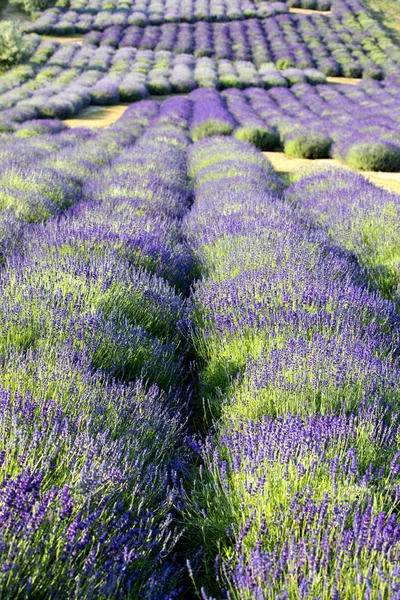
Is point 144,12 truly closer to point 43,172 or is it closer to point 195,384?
point 43,172

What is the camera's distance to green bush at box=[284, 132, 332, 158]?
1177 cm

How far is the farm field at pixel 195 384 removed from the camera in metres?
1.33

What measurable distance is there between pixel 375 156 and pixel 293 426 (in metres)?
9.42

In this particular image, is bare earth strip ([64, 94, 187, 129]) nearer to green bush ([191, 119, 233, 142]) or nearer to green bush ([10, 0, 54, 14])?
green bush ([191, 119, 233, 142])

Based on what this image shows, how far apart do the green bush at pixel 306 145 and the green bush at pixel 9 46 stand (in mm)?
15773

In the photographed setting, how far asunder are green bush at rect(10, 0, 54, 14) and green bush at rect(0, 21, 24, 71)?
33.3 feet

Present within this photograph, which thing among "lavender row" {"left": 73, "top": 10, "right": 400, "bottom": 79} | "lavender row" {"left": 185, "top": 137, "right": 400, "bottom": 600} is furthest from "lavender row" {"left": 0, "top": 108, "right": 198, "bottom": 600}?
"lavender row" {"left": 73, "top": 10, "right": 400, "bottom": 79}

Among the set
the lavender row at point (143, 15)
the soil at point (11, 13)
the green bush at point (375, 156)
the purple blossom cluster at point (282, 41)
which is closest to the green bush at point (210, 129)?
the green bush at point (375, 156)

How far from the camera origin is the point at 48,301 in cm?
267

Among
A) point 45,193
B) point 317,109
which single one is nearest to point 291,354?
point 45,193

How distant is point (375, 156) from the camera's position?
33.4 ft

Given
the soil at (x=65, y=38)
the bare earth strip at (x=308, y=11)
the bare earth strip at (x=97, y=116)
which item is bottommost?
the bare earth strip at (x=97, y=116)

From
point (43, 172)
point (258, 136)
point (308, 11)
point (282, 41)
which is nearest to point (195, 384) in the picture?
point (43, 172)

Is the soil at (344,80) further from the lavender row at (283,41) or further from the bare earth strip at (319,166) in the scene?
the bare earth strip at (319,166)
